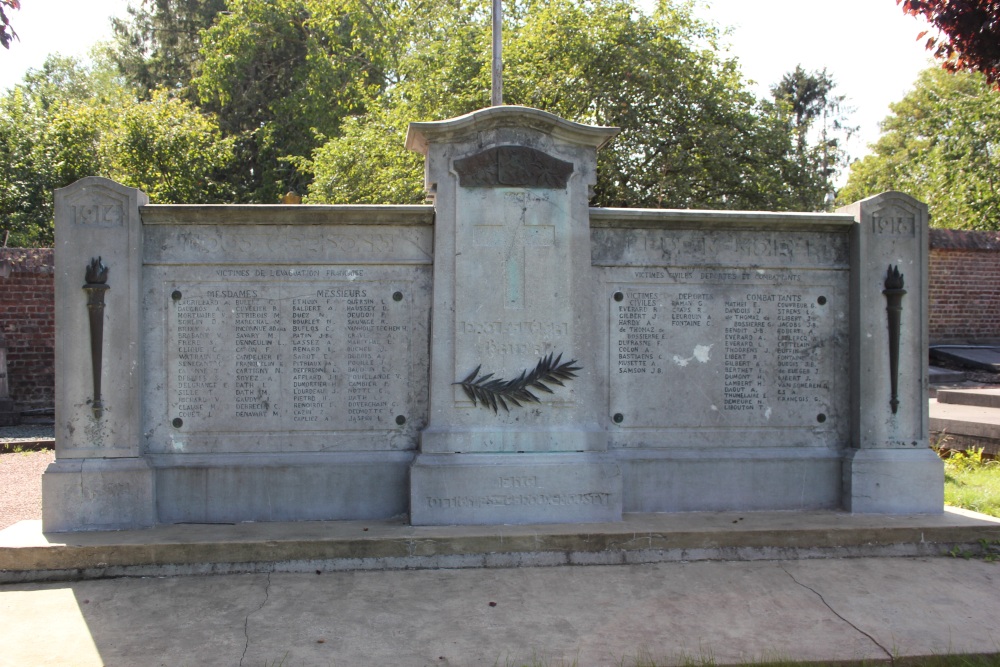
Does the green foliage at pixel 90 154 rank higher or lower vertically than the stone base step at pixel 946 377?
higher

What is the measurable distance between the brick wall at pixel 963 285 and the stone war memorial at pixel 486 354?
39.5ft

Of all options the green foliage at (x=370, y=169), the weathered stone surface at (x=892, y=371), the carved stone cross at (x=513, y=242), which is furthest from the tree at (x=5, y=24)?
the green foliage at (x=370, y=169)

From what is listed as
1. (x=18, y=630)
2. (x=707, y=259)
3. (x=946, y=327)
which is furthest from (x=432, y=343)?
(x=946, y=327)

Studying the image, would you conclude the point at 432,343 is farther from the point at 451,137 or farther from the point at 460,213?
the point at 451,137

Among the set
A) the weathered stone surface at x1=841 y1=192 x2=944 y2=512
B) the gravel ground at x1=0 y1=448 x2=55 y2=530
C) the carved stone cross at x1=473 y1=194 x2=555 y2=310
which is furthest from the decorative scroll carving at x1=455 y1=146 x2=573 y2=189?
the gravel ground at x1=0 y1=448 x2=55 y2=530

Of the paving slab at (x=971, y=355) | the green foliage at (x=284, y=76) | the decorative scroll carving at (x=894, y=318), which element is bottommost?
the paving slab at (x=971, y=355)

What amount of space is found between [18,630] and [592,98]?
13168 millimetres

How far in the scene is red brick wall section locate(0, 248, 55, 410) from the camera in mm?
13523

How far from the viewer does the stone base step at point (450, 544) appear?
17.7ft

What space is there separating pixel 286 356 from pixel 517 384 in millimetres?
1652

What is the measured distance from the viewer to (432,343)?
20.2 feet

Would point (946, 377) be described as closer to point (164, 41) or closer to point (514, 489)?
point (514, 489)

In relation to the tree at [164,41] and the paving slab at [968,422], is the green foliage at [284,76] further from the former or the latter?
the paving slab at [968,422]

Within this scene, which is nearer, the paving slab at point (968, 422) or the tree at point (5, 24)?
the tree at point (5, 24)
